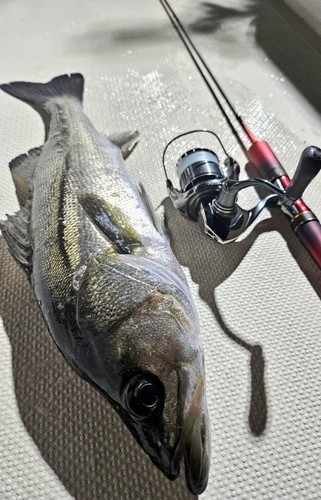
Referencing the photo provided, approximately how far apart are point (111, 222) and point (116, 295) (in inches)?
7.8

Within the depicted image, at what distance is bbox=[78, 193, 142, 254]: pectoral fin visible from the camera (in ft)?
2.60

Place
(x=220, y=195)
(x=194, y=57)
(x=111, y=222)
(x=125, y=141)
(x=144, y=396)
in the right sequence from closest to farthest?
(x=144, y=396) → (x=111, y=222) → (x=220, y=195) → (x=125, y=141) → (x=194, y=57)

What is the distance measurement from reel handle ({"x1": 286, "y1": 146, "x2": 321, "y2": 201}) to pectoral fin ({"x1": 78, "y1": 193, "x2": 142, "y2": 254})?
1.13 ft

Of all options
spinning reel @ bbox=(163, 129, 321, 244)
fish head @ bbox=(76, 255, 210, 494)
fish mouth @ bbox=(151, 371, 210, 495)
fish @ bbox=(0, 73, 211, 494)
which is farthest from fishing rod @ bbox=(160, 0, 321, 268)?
fish mouth @ bbox=(151, 371, 210, 495)

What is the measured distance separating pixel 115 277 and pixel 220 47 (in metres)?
1.29

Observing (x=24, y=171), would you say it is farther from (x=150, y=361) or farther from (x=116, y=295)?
(x=150, y=361)

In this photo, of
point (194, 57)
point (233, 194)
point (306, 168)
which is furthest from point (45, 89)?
point (306, 168)

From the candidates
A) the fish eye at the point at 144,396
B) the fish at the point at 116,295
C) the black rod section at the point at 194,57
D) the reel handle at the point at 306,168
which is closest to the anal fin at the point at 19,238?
the fish at the point at 116,295

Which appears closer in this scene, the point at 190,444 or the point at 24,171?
the point at 190,444

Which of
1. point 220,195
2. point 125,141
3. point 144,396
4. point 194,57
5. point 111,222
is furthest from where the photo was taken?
point 194,57

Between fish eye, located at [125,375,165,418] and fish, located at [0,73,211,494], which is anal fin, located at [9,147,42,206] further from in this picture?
fish eye, located at [125,375,165,418]

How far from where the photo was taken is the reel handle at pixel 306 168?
0.81 m

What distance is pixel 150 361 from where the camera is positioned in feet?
1.96

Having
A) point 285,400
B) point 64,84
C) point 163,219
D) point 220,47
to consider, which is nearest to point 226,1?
point 220,47
